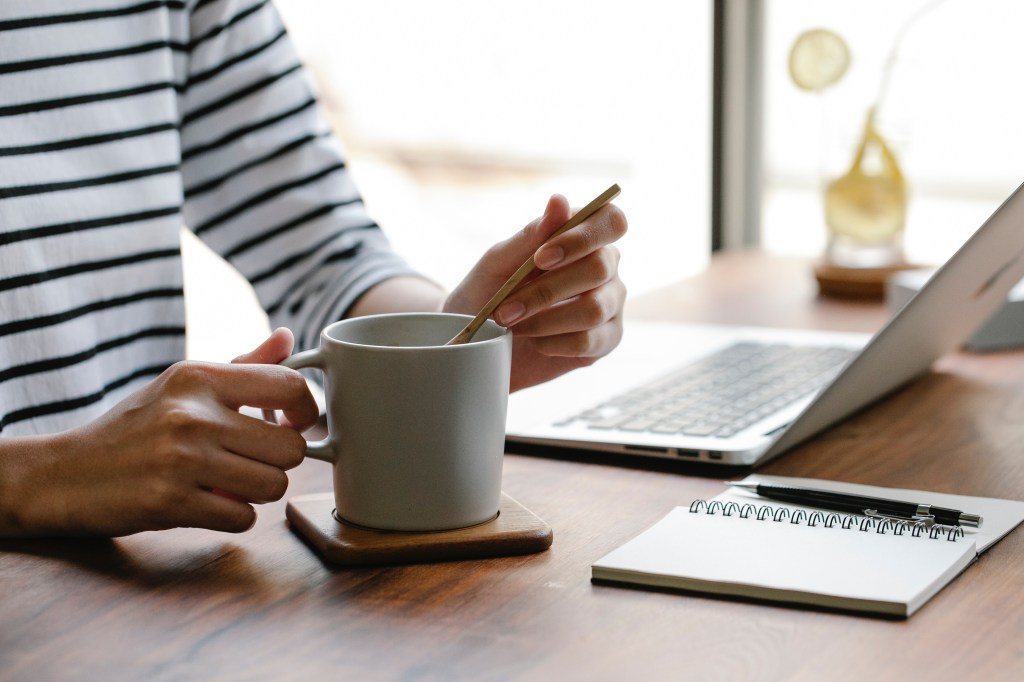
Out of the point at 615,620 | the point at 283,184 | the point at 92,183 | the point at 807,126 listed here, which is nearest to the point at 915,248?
the point at 807,126

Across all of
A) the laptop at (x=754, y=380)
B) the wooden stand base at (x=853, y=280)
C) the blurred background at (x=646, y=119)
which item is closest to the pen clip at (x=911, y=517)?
the laptop at (x=754, y=380)

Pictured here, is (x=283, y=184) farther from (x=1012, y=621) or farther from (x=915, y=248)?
(x=915, y=248)

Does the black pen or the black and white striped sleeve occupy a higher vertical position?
the black and white striped sleeve

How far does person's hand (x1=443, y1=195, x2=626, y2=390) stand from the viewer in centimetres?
76

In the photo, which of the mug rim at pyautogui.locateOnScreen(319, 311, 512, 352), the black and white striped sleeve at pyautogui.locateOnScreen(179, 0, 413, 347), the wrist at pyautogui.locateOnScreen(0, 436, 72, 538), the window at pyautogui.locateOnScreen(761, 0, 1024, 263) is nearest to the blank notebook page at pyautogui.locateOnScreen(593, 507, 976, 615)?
the mug rim at pyautogui.locateOnScreen(319, 311, 512, 352)

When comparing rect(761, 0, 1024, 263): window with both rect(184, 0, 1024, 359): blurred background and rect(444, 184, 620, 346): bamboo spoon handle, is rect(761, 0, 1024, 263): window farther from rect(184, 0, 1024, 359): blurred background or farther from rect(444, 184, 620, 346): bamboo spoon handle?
rect(444, 184, 620, 346): bamboo spoon handle

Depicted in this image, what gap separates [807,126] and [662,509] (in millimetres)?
1703

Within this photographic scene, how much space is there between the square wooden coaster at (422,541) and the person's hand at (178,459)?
0.04 metres

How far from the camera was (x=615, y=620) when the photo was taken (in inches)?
22.6

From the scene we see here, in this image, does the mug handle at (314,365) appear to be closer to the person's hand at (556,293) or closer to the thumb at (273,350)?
the thumb at (273,350)

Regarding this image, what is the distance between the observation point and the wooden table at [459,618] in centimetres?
53

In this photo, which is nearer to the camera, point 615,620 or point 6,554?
point 615,620

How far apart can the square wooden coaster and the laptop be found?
20 centimetres

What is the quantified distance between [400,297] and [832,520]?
1.74ft
